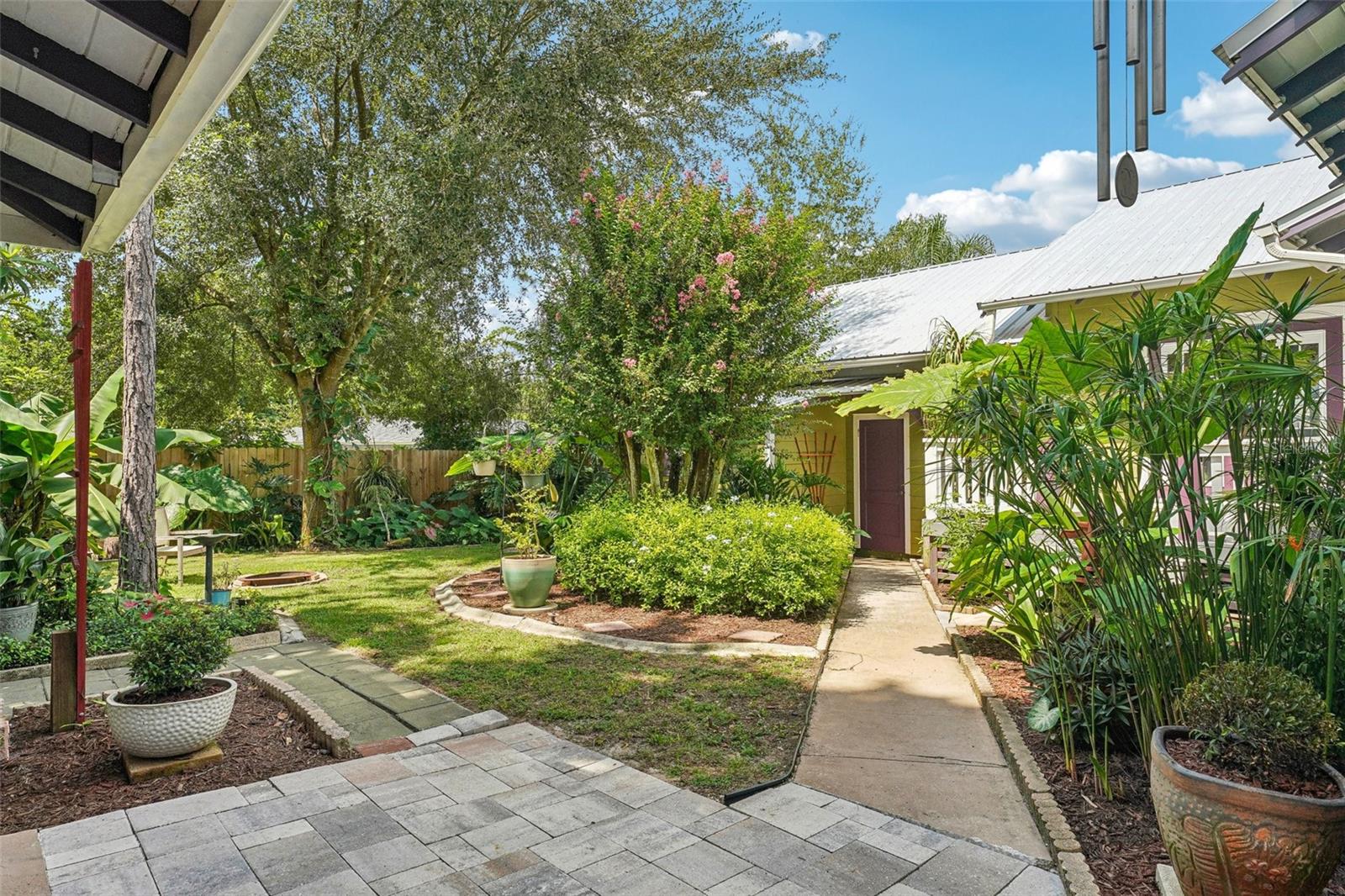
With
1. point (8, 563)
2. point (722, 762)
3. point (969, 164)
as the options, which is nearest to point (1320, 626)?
point (722, 762)

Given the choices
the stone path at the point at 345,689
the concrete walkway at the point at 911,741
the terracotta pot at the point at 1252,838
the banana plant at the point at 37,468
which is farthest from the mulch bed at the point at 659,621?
the terracotta pot at the point at 1252,838

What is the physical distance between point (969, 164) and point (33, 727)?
16400 millimetres

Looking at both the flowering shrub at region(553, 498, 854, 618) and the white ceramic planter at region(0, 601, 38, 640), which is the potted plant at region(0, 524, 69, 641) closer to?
the white ceramic planter at region(0, 601, 38, 640)

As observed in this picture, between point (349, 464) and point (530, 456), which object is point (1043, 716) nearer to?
point (530, 456)

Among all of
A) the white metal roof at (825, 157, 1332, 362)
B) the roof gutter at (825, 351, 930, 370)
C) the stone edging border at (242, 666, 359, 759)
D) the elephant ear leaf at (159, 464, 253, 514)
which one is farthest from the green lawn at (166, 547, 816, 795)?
the roof gutter at (825, 351, 930, 370)

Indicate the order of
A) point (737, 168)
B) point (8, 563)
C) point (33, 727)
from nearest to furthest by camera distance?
point (33, 727) < point (8, 563) < point (737, 168)

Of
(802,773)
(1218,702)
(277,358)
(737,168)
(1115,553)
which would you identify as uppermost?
(737,168)

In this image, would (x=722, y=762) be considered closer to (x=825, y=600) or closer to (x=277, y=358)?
(x=825, y=600)

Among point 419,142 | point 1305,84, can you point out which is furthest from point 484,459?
point 1305,84

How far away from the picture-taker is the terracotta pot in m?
2.32

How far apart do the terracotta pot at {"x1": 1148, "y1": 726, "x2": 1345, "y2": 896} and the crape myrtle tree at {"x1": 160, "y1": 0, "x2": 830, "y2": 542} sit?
10458mm

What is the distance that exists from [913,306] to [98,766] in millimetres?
12009

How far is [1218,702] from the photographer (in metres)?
2.64

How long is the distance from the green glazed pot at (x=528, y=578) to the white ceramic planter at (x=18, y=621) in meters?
3.86
